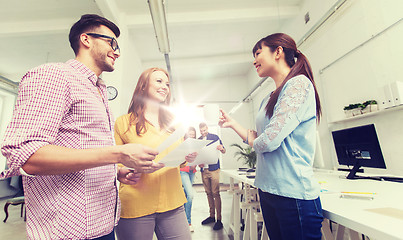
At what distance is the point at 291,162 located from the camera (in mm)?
866

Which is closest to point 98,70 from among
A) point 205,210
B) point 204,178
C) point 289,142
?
point 289,142

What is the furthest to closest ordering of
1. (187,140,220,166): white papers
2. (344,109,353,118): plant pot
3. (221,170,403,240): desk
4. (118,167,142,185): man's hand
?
(344,109,353,118): plant pot → (187,140,220,166): white papers → (118,167,142,185): man's hand → (221,170,403,240): desk

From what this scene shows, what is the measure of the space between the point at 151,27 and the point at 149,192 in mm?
4494

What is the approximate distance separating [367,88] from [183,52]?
454cm

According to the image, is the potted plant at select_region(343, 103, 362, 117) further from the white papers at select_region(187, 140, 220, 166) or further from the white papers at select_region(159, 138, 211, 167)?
the white papers at select_region(159, 138, 211, 167)

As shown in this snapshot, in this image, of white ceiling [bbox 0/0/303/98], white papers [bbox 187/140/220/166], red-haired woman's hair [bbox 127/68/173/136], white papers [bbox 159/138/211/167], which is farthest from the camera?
white ceiling [bbox 0/0/303/98]

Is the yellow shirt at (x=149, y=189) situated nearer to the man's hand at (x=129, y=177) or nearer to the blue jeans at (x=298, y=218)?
the man's hand at (x=129, y=177)

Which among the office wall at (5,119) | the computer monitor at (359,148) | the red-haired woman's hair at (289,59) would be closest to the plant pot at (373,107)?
the computer monitor at (359,148)

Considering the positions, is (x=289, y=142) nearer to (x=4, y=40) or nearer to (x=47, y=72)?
(x=47, y=72)

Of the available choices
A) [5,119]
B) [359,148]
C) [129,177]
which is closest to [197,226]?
[359,148]

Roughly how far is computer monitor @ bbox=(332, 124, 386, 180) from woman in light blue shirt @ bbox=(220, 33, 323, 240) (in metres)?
1.21

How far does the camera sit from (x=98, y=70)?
2.94ft

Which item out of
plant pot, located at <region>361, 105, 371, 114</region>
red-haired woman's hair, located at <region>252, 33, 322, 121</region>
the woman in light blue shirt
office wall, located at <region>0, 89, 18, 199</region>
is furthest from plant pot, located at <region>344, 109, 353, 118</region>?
office wall, located at <region>0, 89, 18, 199</region>

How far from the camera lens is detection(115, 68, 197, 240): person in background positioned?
3.06ft
